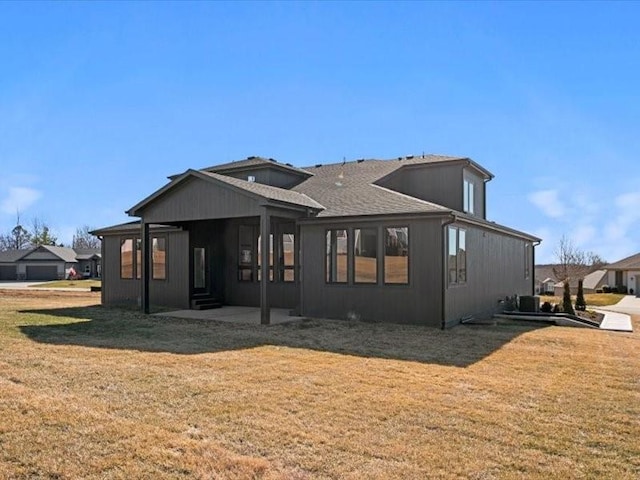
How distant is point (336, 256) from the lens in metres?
13.5

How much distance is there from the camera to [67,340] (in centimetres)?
979

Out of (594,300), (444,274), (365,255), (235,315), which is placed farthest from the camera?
(594,300)

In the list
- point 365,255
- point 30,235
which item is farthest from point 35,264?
point 365,255

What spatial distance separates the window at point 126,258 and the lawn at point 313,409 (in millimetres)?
8662

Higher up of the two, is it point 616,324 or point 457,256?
point 457,256

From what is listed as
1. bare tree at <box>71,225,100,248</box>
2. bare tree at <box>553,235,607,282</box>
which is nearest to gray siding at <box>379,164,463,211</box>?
bare tree at <box>553,235,607,282</box>

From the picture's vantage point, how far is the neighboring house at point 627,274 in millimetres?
41656

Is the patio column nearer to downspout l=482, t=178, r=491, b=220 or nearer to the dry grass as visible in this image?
downspout l=482, t=178, r=491, b=220

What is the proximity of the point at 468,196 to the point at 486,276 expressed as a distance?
314 cm

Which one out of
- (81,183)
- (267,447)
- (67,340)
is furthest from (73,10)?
(81,183)

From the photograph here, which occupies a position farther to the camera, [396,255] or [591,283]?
[591,283]

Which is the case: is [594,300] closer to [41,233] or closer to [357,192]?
[357,192]

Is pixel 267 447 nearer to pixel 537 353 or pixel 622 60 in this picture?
pixel 537 353

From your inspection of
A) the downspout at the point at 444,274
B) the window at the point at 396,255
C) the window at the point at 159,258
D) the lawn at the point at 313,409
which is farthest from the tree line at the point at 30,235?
the lawn at the point at 313,409
